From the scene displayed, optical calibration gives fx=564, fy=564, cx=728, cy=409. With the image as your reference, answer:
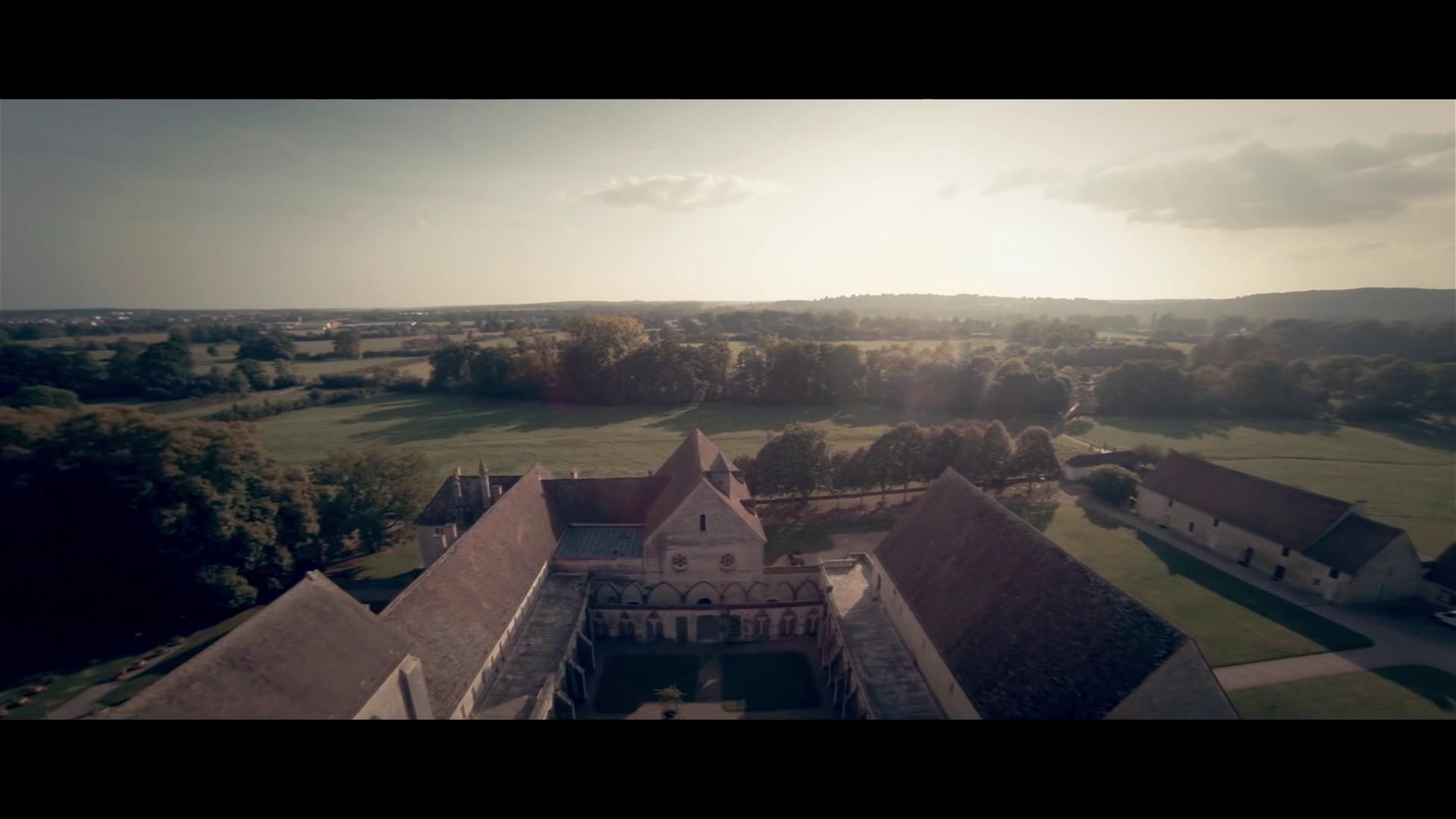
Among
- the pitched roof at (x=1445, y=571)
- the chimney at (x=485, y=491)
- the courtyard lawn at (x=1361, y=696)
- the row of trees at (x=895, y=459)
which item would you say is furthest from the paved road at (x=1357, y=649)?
the chimney at (x=485, y=491)

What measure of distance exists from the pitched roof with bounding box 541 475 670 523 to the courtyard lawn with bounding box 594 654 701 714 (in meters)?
7.28

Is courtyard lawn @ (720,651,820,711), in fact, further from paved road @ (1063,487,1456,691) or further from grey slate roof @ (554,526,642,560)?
paved road @ (1063,487,1456,691)

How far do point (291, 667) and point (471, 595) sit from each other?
26.8 feet

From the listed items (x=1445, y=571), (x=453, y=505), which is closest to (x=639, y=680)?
(x=453, y=505)

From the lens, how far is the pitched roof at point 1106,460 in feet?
150

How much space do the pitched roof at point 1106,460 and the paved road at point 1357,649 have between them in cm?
1472

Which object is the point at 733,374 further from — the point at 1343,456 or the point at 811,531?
the point at 1343,456

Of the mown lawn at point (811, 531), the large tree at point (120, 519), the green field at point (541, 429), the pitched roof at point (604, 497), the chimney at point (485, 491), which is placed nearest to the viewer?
the large tree at point (120, 519)

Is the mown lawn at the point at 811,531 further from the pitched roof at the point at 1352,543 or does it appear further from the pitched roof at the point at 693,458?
the pitched roof at the point at 1352,543

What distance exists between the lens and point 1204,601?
28094mm
